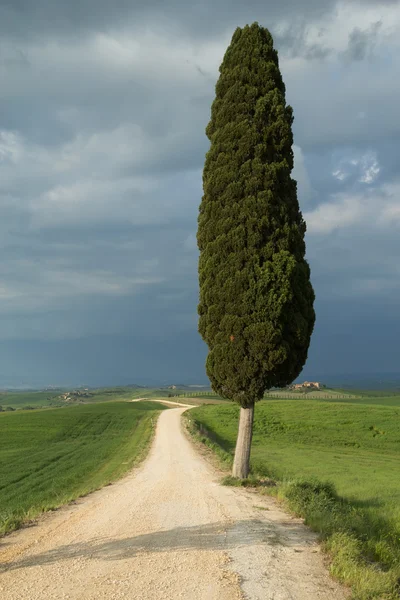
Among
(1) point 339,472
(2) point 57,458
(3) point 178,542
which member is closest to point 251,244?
(3) point 178,542

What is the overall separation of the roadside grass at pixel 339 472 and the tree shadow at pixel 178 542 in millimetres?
986

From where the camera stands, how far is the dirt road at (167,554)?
22.8 ft

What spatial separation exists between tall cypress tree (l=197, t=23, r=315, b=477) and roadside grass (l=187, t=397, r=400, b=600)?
12.5 ft

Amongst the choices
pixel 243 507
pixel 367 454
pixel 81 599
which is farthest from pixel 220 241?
pixel 367 454

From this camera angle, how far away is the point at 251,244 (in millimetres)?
16859

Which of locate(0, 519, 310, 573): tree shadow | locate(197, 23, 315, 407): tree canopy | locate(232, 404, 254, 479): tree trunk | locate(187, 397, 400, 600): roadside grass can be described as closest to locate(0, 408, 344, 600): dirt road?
locate(0, 519, 310, 573): tree shadow

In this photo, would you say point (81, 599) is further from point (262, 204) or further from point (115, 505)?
point (262, 204)

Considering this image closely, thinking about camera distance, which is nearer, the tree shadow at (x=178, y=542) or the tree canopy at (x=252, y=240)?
the tree shadow at (x=178, y=542)

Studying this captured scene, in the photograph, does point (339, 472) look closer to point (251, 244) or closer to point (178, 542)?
point (251, 244)

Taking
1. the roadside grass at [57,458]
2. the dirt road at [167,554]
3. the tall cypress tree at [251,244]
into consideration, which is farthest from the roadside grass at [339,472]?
the roadside grass at [57,458]

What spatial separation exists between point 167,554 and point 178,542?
0.87 m

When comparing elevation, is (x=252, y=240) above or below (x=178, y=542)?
above

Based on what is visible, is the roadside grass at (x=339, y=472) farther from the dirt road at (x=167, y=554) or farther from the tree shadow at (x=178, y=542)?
the tree shadow at (x=178, y=542)

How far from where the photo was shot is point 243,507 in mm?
12914
